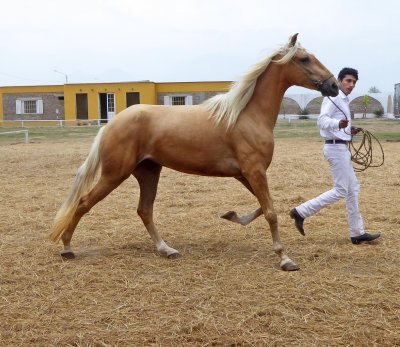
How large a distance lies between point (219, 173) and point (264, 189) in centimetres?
54

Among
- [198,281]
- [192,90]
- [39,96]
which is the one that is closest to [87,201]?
[198,281]

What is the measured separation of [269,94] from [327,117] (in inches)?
27.5

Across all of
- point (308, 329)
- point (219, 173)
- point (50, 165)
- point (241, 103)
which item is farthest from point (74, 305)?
point (50, 165)

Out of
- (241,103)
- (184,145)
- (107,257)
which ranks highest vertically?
(241,103)

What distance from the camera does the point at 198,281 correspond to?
4430 millimetres

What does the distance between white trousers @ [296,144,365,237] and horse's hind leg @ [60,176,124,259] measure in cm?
208

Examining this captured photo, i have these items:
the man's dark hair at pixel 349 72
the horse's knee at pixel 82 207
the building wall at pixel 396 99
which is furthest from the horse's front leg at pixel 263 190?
the building wall at pixel 396 99

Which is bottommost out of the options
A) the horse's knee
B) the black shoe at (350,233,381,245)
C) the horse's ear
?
the black shoe at (350,233,381,245)

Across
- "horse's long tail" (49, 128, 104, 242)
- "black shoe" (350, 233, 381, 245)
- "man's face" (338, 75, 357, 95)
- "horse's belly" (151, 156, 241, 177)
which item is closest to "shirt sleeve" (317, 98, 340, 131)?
"man's face" (338, 75, 357, 95)

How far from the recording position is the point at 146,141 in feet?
17.4

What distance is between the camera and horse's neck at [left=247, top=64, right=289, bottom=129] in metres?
5.26

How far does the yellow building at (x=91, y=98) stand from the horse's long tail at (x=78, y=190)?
3898 cm

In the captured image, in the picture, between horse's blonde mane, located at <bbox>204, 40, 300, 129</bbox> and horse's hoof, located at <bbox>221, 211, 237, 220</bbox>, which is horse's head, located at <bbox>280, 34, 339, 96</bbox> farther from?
horse's hoof, located at <bbox>221, 211, 237, 220</bbox>

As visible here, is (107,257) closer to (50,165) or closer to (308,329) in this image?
(308,329)
